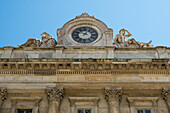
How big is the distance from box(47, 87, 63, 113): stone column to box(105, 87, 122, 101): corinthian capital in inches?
112

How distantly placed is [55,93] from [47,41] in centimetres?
538

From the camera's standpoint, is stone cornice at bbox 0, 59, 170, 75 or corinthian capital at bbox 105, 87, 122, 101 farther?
stone cornice at bbox 0, 59, 170, 75

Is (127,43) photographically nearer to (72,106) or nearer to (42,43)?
(42,43)

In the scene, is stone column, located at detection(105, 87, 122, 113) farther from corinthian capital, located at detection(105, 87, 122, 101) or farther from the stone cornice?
the stone cornice

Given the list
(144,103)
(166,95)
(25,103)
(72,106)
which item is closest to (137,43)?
(166,95)

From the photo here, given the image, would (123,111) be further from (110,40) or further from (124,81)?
(110,40)

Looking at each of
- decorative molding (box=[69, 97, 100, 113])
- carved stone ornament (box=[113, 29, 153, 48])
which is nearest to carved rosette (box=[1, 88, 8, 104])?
decorative molding (box=[69, 97, 100, 113])

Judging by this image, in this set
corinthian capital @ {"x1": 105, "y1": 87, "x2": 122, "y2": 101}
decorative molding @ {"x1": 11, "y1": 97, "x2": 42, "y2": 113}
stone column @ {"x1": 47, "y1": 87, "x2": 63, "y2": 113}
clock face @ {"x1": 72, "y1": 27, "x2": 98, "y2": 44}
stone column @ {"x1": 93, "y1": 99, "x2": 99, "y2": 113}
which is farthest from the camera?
clock face @ {"x1": 72, "y1": 27, "x2": 98, "y2": 44}

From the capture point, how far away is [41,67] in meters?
18.6

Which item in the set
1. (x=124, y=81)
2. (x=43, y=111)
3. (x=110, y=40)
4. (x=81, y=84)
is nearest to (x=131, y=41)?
A: (x=110, y=40)

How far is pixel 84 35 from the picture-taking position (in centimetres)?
2194

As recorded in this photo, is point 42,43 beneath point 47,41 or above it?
beneath

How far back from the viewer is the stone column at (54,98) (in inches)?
669

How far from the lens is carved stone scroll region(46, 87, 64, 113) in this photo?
17.0 meters
